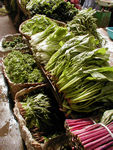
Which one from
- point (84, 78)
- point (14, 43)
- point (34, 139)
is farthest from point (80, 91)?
point (14, 43)

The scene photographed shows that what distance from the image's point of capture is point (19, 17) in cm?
667

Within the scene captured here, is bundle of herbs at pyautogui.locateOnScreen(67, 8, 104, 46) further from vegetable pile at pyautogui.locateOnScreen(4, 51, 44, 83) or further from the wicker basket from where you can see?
the wicker basket

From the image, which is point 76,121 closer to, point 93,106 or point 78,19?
point 93,106

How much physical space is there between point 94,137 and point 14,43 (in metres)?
3.97

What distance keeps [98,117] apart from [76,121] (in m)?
0.24

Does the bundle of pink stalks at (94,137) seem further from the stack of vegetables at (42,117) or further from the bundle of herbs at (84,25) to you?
the bundle of herbs at (84,25)

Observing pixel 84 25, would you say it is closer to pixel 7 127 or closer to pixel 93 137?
pixel 93 137

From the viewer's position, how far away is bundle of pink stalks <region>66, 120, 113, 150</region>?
3.70ft

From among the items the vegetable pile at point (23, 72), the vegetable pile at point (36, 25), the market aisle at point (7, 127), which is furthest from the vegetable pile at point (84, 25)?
the market aisle at point (7, 127)

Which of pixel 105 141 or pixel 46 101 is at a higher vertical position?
pixel 105 141

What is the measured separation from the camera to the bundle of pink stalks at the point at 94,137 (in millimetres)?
1129

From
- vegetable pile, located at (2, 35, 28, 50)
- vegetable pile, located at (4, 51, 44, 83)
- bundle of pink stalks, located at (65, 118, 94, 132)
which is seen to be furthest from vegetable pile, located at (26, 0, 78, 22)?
bundle of pink stalks, located at (65, 118, 94, 132)

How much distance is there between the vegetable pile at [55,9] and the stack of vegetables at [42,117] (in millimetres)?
2606

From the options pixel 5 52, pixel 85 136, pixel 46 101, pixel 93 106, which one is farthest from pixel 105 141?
pixel 5 52
